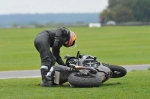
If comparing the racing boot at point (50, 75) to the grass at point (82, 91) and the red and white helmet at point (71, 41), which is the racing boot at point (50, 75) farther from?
the red and white helmet at point (71, 41)

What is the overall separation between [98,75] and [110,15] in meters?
149

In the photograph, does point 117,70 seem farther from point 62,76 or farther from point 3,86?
point 3,86

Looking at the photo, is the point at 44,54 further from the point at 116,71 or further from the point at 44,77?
the point at 116,71

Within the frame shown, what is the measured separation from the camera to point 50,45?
14.2 metres

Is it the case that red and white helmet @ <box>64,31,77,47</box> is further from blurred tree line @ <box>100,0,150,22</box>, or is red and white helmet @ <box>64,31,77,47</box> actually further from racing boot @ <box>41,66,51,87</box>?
blurred tree line @ <box>100,0,150,22</box>

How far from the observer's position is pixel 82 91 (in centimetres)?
1263

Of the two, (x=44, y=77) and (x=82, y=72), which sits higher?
(x=82, y=72)

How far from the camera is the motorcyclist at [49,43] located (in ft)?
45.3

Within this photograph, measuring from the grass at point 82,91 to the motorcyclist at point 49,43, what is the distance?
18.6 inches

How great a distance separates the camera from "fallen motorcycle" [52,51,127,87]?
13367 millimetres

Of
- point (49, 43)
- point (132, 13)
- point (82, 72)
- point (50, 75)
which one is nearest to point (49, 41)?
point (49, 43)

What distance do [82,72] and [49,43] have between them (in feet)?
3.95

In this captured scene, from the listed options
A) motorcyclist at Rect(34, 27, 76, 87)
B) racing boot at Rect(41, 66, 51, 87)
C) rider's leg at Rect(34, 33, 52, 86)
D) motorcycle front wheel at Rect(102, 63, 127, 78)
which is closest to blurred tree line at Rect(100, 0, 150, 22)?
motorcycle front wheel at Rect(102, 63, 127, 78)

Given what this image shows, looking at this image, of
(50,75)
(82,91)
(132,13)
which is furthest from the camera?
(132,13)
